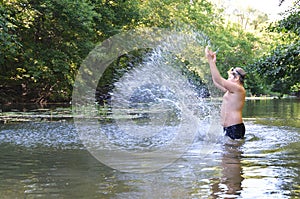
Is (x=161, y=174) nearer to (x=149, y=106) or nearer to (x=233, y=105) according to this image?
(x=233, y=105)

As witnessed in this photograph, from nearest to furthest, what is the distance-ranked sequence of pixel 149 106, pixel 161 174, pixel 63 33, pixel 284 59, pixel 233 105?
pixel 161 174, pixel 233 105, pixel 284 59, pixel 149 106, pixel 63 33

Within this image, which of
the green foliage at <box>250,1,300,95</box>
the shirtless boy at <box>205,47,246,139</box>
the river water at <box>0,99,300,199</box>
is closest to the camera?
the river water at <box>0,99,300,199</box>

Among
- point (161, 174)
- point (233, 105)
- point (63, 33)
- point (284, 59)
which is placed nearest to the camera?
point (161, 174)

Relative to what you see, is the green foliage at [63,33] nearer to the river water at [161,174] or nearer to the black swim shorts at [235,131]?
the black swim shorts at [235,131]

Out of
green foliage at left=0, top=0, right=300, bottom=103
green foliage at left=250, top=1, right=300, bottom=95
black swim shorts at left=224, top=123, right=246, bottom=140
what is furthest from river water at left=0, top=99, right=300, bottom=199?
green foliage at left=0, top=0, right=300, bottom=103

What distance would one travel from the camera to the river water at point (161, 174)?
4.21m

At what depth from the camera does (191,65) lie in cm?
3312

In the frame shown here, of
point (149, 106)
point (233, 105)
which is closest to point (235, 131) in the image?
point (233, 105)

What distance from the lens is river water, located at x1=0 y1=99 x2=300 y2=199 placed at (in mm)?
4207

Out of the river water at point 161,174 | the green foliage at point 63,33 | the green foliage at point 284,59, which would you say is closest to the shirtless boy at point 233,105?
the river water at point 161,174

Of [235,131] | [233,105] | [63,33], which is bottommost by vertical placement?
[235,131]

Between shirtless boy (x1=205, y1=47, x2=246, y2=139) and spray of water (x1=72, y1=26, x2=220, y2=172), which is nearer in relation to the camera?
spray of water (x1=72, y1=26, x2=220, y2=172)

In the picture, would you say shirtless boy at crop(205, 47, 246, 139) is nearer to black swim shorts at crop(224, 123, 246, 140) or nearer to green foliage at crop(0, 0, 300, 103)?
black swim shorts at crop(224, 123, 246, 140)

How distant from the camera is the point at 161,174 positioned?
5.11 meters
